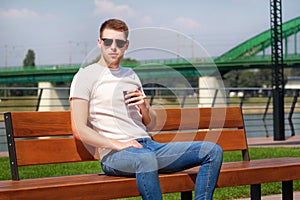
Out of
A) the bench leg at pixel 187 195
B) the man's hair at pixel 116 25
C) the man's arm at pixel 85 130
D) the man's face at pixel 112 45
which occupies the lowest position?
the bench leg at pixel 187 195

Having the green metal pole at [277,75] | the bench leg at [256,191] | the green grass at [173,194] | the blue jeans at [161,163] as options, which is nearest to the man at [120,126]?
the blue jeans at [161,163]

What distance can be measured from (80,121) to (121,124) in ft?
0.81

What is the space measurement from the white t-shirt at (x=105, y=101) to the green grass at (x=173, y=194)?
177 cm

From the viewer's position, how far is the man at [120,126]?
3645mm

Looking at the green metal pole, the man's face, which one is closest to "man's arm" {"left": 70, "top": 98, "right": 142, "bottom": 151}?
the man's face

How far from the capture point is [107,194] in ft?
11.6

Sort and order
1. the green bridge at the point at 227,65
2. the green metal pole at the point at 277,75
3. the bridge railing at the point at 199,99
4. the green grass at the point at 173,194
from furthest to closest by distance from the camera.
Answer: the green bridge at the point at 227,65, the green metal pole at the point at 277,75, the green grass at the point at 173,194, the bridge railing at the point at 199,99

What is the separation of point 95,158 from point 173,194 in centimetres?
172

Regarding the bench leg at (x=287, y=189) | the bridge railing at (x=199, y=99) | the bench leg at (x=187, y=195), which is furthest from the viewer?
the bridge railing at (x=199, y=99)

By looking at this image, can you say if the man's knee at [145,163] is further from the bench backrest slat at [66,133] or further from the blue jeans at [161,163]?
the bench backrest slat at [66,133]

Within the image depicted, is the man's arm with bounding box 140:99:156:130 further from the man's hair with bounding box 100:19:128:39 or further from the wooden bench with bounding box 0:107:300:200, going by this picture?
the man's hair with bounding box 100:19:128:39

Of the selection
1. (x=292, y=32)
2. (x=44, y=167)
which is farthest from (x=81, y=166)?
(x=292, y=32)

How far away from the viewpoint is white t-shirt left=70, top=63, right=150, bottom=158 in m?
3.70

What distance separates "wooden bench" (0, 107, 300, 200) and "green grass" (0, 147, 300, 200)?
95cm
